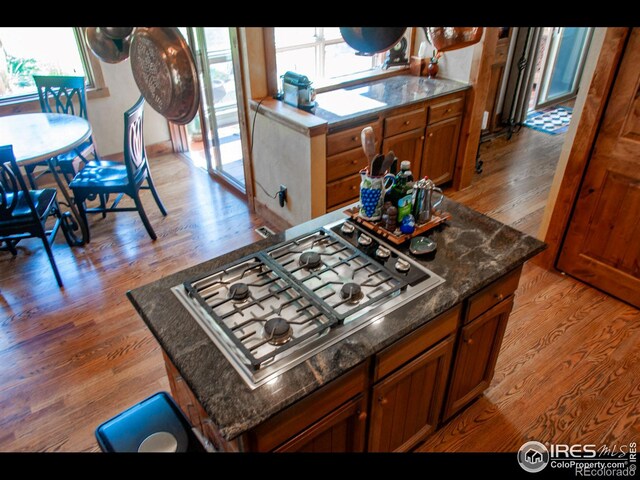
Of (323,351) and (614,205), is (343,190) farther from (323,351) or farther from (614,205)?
(323,351)

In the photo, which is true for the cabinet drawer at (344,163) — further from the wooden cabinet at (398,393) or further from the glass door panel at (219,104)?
the wooden cabinet at (398,393)

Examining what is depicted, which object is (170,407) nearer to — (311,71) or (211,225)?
(211,225)

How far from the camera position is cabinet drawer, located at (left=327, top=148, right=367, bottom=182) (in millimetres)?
3156

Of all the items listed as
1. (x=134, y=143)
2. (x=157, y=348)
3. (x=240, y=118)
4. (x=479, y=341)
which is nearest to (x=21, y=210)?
(x=134, y=143)

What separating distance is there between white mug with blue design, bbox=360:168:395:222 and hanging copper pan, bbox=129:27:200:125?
2.77ft

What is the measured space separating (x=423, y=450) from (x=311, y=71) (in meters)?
3.63

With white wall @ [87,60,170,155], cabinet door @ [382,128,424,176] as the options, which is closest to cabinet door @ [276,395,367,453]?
cabinet door @ [382,128,424,176]

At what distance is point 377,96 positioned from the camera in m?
3.53

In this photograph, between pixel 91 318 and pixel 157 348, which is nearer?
pixel 157 348

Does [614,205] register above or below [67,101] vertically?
below

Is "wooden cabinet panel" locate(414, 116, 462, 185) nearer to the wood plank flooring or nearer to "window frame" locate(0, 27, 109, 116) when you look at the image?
the wood plank flooring

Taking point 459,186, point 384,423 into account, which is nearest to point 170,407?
point 384,423

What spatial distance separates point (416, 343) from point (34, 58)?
432cm
